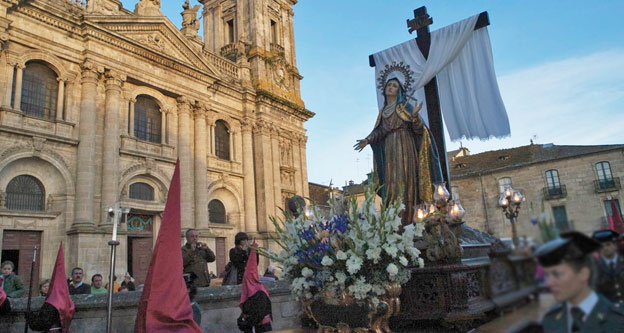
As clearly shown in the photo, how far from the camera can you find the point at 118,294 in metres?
6.01

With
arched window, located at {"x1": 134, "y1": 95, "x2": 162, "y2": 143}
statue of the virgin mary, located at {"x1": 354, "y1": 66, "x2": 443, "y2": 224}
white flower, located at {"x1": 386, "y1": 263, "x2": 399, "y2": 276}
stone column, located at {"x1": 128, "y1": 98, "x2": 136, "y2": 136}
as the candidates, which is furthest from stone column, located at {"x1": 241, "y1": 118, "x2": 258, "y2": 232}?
white flower, located at {"x1": 386, "y1": 263, "x2": 399, "y2": 276}

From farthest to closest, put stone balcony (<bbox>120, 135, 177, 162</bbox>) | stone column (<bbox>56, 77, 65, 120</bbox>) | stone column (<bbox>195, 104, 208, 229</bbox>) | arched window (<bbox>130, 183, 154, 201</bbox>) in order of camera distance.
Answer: stone column (<bbox>195, 104, 208, 229</bbox>), arched window (<bbox>130, 183, 154, 201</bbox>), stone balcony (<bbox>120, 135, 177, 162</bbox>), stone column (<bbox>56, 77, 65, 120</bbox>)

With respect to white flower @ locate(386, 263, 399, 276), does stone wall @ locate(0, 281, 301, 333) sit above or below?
below

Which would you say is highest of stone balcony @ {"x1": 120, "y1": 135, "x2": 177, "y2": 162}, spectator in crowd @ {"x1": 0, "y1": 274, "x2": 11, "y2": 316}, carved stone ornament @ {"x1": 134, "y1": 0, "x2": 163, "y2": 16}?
carved stone ornament @ {"x1": 134, "y1": 0, "x2": 163, "y2": 16}

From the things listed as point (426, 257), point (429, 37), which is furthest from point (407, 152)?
point (429, 37)

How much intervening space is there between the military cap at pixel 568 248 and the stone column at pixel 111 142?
54.4 feet

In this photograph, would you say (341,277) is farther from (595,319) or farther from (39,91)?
(39,91)

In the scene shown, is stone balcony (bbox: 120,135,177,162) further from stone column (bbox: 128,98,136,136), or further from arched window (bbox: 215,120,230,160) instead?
arched window (bbox: 215,120,230,160)

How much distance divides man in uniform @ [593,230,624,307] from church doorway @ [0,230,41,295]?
1661cm

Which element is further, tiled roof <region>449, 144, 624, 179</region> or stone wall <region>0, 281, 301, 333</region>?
tiled roof <region>449, 144, 624, 179</region>

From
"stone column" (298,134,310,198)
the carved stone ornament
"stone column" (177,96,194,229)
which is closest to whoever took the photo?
"stone column" (177,96,194,229)

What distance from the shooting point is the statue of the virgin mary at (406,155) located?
6.46 metres

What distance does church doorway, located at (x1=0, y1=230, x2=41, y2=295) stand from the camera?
13898mm

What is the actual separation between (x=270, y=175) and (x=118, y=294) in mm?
16895
